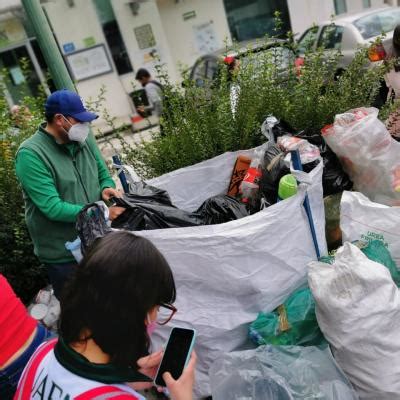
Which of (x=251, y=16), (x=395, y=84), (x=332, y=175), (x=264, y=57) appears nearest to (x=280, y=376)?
(x=332, y=175)

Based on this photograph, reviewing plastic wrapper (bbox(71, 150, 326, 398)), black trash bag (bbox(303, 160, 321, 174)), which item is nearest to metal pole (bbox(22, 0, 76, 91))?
plastic wrapper (bbox(71, 150, 326, 398))

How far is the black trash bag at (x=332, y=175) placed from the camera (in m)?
2.25

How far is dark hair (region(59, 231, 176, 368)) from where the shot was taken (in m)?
0.91

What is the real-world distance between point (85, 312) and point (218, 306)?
863 mm

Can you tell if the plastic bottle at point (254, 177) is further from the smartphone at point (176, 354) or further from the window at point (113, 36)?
the window at point (113, 36)

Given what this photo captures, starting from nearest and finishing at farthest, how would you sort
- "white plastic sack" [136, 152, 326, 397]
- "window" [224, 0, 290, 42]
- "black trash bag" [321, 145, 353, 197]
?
"white plastic sack" [136, 152, 326, 397], "black trash bag" [321, 145, 353, 197], "window" [224, 0, 290, 42]

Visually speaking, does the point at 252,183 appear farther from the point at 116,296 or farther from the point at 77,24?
the point at 77,24

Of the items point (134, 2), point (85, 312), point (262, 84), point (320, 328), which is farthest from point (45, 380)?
point (134, 2)

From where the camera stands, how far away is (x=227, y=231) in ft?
5.15

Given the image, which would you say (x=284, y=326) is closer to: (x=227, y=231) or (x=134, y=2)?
(x=227, y=231)

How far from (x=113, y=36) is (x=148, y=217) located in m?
10.5

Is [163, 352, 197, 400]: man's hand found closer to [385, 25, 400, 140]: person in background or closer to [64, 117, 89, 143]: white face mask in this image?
[64, 117, 89, 143]: white face mask

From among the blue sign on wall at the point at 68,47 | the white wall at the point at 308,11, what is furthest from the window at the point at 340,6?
the blue sign on wall at the point at 68,47

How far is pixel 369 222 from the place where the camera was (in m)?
1.88
